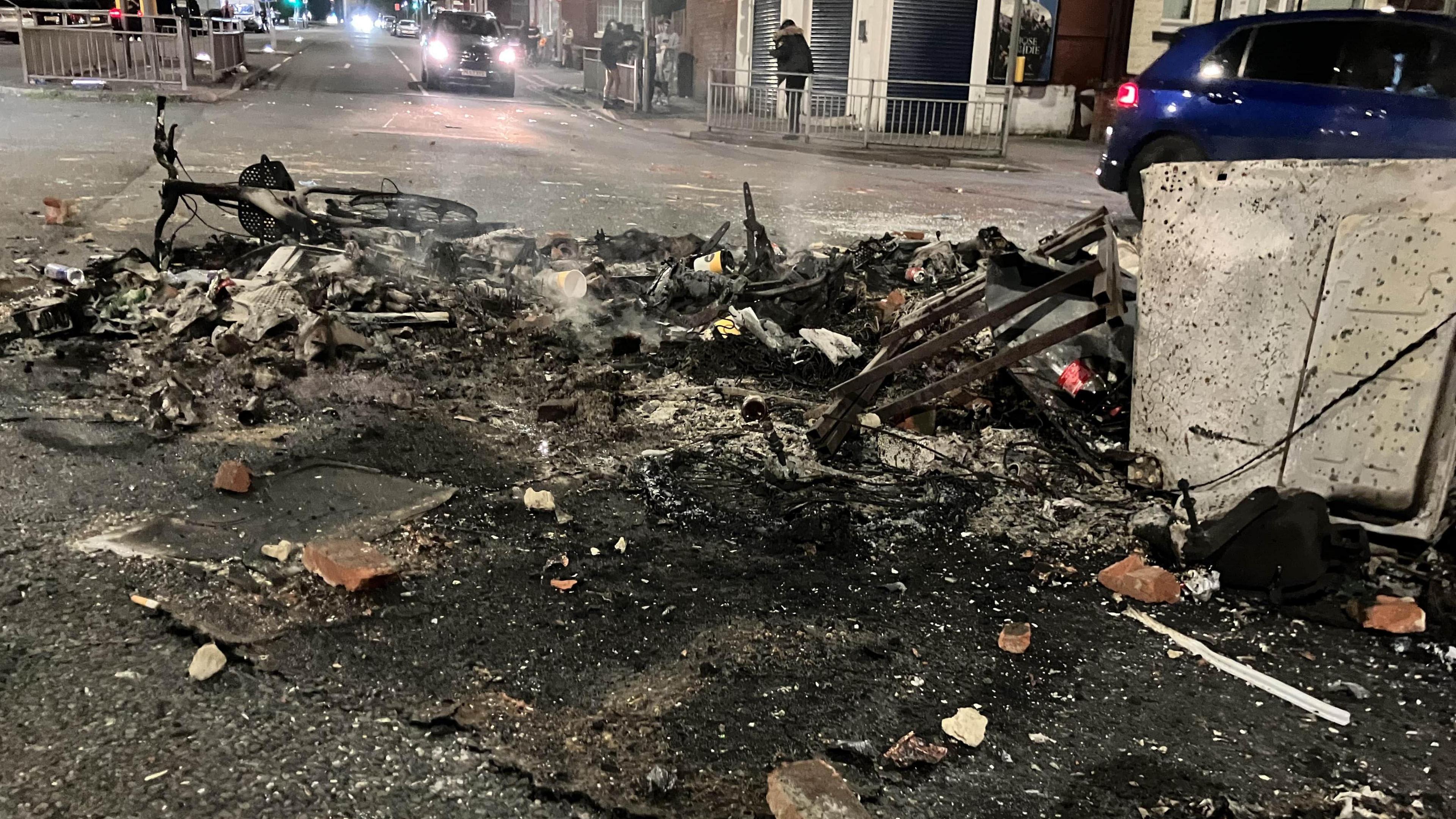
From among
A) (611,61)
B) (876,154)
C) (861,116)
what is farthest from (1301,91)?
(611,61)

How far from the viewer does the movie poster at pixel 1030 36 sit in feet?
66.3

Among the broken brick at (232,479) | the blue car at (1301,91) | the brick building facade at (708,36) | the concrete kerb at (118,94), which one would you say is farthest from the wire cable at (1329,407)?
the brick building facade at (708,36)

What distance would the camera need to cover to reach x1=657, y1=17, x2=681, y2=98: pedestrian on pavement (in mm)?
25125

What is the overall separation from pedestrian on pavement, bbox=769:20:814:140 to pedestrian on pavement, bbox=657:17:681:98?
20.1 feet

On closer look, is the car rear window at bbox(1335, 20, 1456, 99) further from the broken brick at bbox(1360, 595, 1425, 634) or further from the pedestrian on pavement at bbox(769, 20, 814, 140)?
the pedestrian on pavement at bbox(769, 20, 814, 140)

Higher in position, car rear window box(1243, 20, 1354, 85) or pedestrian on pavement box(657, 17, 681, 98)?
pedestrian on pavement box(657, 17, 681, 98)

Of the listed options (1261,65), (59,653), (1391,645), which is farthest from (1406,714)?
(1261,65)

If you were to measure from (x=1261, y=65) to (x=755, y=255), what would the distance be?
5546 mm

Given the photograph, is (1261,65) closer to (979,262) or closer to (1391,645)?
(979,262)

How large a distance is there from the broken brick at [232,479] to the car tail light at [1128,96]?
30.1 feet

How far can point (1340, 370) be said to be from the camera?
3451 millimetres

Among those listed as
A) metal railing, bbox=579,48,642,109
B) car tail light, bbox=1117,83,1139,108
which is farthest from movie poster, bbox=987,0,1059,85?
car tail light, bbox=1117,83,1139,108

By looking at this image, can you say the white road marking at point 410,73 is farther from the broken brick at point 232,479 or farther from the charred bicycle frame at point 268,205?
the broken brick at point 232,479

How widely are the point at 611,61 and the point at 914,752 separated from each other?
2368cm
